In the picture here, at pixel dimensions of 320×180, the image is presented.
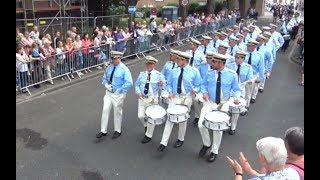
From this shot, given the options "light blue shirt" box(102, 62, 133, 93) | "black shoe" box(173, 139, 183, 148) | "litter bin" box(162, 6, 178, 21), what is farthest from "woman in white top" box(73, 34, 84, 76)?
"litter bin" box(162, 6, 178, 21)

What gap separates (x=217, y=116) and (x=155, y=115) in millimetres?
1219

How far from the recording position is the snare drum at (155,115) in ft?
23.9

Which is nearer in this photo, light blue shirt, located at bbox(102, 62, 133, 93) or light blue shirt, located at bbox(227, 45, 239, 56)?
light blue shirt, located at bbox(102, 62, 133, 93)

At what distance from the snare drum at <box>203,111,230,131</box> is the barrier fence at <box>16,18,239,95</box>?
6473mm

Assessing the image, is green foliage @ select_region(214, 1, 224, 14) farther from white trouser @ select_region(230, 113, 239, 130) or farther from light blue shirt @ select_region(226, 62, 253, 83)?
white trouser @ select_region(230, 113, 239, 130)

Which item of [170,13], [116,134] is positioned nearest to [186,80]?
[116,134]

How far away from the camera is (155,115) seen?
7344mm

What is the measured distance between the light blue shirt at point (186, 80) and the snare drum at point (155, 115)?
64 cm

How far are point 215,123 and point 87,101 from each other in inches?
205

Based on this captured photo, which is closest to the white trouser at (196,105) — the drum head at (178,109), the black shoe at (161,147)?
the drum head at (178,109)

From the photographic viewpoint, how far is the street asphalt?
22.3 feet
